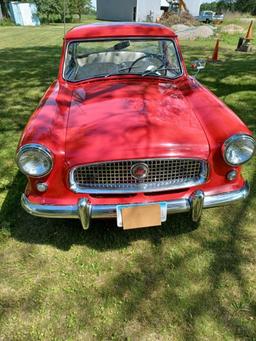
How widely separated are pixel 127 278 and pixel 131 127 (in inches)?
44.7

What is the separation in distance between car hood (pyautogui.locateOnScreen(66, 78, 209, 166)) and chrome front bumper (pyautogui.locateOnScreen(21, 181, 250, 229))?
321mm

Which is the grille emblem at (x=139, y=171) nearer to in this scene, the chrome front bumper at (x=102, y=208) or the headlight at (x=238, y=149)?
the chrome front bumper at (x=102, y=208)

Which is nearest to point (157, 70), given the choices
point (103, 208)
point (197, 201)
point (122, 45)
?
point (122, 45)

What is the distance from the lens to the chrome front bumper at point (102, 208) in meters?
2.33

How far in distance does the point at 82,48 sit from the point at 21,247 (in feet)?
7.84

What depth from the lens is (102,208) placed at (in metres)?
2.34

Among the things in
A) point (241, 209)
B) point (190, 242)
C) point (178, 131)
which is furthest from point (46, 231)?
point (241, 209)

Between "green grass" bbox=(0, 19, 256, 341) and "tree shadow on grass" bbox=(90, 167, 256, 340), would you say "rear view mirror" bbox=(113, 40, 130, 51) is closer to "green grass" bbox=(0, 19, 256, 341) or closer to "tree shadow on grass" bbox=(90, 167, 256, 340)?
"green grass" bbox=(0, 19, 256, 341)

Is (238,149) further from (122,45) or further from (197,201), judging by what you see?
(122,45)

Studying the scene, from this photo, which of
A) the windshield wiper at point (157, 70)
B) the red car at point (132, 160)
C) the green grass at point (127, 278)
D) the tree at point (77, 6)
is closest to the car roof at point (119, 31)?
the windshield wiper at point (157, 70)

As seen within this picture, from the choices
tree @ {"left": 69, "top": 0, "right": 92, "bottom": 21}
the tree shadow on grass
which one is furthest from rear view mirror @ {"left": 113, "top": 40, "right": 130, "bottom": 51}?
tree @ {"left": 69, "top": 0, "right": 92, "bottom": 21}

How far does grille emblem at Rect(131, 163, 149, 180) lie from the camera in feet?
7.54

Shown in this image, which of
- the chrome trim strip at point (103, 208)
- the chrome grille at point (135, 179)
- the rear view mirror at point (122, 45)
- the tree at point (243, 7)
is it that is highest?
the rear view mirror at point (122, 45)

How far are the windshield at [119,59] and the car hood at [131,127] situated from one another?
1.60ft
